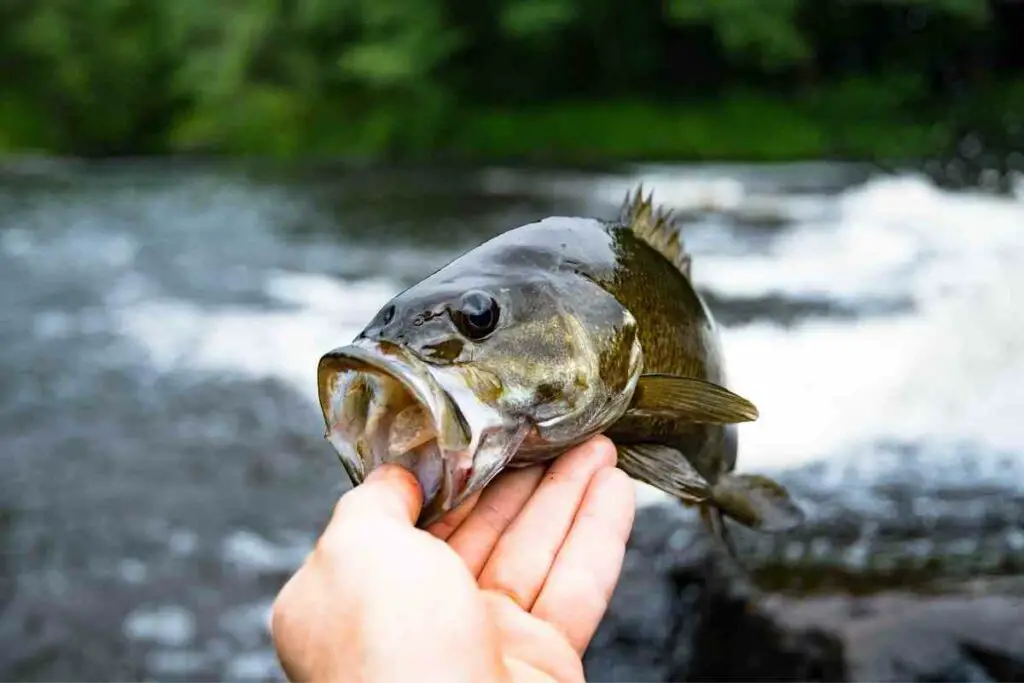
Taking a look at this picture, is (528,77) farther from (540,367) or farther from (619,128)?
(540,367)

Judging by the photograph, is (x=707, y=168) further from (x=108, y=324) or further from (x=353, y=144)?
(x=108, y=324)

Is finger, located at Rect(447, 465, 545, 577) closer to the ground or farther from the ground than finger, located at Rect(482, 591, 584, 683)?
farther from the ground

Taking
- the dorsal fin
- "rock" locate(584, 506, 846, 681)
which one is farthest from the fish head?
"rock" locate(584, 506, 846, 681)

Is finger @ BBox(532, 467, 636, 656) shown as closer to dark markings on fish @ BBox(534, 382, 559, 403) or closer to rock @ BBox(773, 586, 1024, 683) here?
dark markings on fish @ BBox(534, 382, 559, 403)

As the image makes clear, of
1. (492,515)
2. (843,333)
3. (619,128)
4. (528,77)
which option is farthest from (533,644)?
(528,77)

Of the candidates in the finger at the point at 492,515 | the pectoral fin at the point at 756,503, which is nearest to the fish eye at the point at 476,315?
the finger at the point at 492,515

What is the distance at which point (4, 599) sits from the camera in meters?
6.36

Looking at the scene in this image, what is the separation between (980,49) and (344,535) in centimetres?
3889

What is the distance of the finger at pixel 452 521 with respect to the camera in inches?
103

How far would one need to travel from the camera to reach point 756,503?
358cm

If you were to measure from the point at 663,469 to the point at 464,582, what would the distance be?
2.94 ft

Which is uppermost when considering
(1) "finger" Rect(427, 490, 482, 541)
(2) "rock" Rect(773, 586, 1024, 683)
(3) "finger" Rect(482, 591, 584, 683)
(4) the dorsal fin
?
(4) the dorsal fin

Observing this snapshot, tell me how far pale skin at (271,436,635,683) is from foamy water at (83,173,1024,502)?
4.64m

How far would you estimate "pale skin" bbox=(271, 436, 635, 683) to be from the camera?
6.61ft
